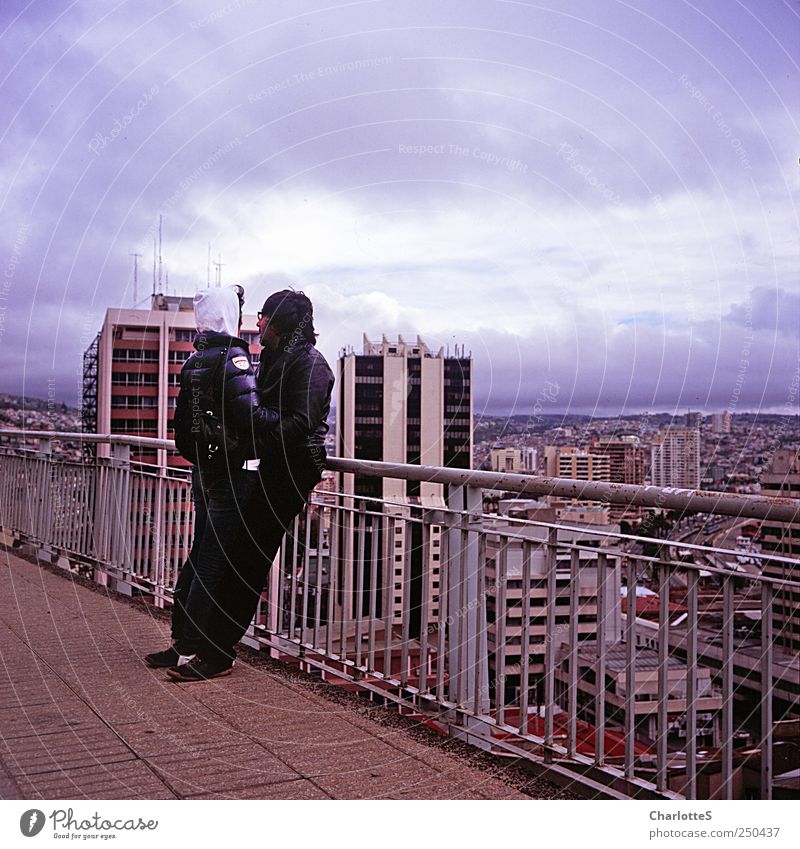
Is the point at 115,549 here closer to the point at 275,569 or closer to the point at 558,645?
the point at 275,569

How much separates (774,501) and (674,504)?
0.28 m

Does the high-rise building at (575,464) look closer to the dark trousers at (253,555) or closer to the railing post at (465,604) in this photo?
the railing post at (465,604)

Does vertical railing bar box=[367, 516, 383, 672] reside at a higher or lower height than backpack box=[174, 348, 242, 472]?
lower

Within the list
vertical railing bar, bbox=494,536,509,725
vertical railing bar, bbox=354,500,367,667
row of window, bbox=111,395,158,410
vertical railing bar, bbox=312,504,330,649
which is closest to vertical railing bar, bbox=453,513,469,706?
vertical railing bar, bbox=494,536,509,725

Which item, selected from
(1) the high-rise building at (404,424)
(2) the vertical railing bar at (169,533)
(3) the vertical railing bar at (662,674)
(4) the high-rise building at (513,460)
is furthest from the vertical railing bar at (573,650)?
(2) the vertical railing bar at (169,533)

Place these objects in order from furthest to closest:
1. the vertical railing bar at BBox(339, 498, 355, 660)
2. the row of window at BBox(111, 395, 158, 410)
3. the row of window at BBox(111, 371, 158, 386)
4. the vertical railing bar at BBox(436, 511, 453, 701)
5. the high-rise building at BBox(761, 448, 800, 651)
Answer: the row of window at BBox(111, 395, 158, 410)
the row of window at BBox(111, 371, 158, 386)
the vertical railing bar at BBox(339, 498, 355, 660)
the vertical railing bar at BBox(436, 511, 453, 701)
the high-rise building at BBox(761, 448, 800, 651)

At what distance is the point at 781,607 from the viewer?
2.23 m

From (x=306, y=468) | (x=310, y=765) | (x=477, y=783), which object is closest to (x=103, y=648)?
(x=306, y=468)

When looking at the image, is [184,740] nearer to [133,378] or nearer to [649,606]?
[649,606]

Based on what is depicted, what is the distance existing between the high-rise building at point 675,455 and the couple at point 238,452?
1.46 meters

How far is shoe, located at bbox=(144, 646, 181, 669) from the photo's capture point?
3.98 metres

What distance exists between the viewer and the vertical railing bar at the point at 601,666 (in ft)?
8.65

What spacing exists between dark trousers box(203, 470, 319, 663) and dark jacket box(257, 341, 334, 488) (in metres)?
0.11

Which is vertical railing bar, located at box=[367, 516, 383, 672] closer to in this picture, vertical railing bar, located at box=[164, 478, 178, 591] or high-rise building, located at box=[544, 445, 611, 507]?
high-rise building, located at box=[544, 445, 611, 507]
